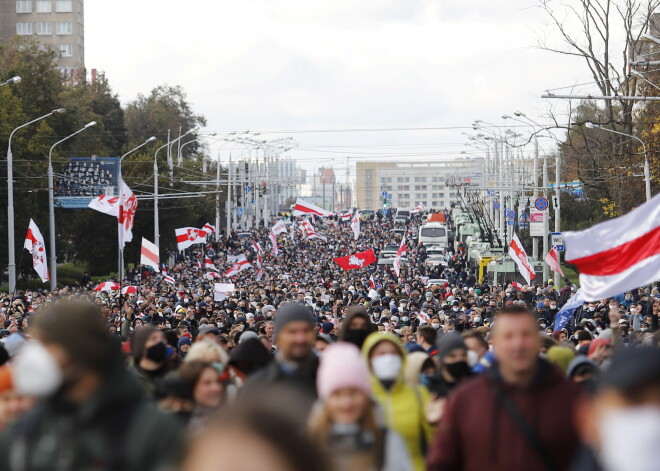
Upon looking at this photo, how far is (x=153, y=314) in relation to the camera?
2362 cm

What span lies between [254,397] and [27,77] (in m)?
61.5

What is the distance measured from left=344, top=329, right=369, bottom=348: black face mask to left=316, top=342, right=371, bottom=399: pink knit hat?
3.52m

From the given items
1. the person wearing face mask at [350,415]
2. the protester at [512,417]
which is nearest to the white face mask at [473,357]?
the protester at [512,417]

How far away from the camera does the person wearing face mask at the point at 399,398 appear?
240 inches

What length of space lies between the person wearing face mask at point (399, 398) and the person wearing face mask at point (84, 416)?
2017mm

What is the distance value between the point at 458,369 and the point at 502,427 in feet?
8.71

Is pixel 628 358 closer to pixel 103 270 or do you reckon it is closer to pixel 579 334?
pixel 579 334

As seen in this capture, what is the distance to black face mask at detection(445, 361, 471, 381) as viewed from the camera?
7488 mm

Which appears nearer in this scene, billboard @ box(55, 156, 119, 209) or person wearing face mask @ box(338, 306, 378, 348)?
person wearing face mask @ box(338, 306, 378, 348)

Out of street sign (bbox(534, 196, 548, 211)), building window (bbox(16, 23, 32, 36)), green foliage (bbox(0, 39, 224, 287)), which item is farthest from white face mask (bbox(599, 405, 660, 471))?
building window (bbox(16, 23, 32, 36))

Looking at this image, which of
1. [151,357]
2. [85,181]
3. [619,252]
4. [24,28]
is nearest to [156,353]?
[151,357]

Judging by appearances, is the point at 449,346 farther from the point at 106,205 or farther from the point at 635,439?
the point at 106,205

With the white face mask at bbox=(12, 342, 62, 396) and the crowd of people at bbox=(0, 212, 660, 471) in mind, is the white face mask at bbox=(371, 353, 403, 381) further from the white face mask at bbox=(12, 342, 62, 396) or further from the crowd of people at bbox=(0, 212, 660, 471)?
the white face mask at bbox=(12, 342, 62, 396)

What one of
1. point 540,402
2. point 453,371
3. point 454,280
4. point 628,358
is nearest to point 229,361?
point 453,371
